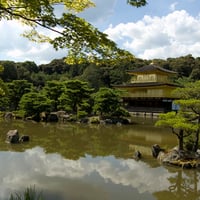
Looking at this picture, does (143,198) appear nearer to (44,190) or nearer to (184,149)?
(44,190)

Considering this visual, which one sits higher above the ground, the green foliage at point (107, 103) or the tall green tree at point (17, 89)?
the tall green tree at point (17, 89)

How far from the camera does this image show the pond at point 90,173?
6.38 m

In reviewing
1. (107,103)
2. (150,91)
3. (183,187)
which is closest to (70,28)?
(183,187)

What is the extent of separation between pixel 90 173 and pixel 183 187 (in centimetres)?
238

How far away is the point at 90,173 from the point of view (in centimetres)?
793

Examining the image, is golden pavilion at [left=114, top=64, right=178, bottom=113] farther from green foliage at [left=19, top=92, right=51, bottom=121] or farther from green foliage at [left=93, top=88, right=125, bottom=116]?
green foliage at [left=19, top=92, right=51, bottom=121]

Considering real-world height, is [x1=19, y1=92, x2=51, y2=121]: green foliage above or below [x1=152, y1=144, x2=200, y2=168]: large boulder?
above

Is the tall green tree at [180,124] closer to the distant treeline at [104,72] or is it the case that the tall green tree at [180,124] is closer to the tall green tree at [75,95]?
the tall green tree at [75,95]

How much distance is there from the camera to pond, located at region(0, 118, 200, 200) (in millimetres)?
6382

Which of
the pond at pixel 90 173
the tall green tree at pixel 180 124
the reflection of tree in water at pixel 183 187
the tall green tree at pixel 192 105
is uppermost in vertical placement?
the tall green tree at pixel 192 105

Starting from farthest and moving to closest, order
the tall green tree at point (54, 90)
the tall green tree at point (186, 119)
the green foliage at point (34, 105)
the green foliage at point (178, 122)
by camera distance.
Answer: the tall green tree at point (54, 90)
the green foliage at point (34, 105)
the tall green tree at point (186, 119)
the green foliage at point (178, 122)

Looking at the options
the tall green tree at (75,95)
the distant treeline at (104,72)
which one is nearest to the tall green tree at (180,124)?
the tall green tree at (75,95)

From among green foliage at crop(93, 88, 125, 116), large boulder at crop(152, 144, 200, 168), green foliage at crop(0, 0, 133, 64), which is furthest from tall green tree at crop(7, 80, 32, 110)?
green foliage at crop(0, 0, 133, 64)

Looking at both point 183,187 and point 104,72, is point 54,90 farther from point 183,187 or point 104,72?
point 104,72
